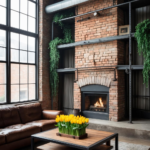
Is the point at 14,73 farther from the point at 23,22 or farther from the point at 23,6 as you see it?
the point at 23,6

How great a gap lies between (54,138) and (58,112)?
180cm

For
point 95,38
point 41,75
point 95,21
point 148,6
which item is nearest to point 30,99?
point 41,75

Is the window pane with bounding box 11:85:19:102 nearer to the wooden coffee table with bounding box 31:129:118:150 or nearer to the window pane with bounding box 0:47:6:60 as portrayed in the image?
the window pane with bounding box 0:47:6:60

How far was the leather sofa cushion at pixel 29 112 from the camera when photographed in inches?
178

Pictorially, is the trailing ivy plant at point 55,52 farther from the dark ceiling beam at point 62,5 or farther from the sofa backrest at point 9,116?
the sofa backrest at point 9,116

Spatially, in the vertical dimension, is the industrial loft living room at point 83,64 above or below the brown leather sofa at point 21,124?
above

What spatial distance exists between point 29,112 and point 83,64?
199cm

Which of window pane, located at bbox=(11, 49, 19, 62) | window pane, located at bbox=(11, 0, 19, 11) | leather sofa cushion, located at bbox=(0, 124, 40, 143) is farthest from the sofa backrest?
window pane, located at bbox=(11, 0, 19, 11)

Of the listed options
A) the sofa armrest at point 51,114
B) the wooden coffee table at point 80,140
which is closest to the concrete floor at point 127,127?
the sofa armrest at point 51,114

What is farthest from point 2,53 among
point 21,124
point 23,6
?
point 21,124

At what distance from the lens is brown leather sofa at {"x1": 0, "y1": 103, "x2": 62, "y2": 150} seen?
11.4ft

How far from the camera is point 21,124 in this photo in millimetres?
4219

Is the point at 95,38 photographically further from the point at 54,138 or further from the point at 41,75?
the point at 54,138

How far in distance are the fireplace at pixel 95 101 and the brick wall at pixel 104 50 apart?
0.15 meters
